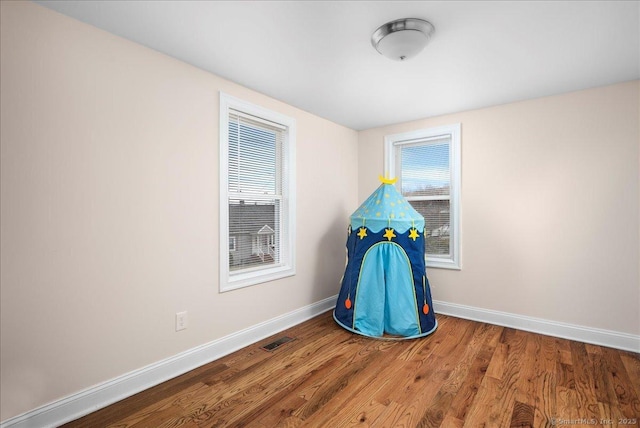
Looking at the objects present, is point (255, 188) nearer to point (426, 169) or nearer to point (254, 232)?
point (254, 232)

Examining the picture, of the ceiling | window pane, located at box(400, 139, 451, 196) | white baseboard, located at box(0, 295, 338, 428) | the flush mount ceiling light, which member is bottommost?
white baseboard, located at box(0, 295, 338, 428)

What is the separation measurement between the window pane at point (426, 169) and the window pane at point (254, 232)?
5.60ft

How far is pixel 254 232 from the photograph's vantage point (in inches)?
115

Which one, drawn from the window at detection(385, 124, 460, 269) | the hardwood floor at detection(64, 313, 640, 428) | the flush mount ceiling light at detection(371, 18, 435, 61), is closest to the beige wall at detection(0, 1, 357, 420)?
the hardwood floor at detection(64, 313, 640, 428)

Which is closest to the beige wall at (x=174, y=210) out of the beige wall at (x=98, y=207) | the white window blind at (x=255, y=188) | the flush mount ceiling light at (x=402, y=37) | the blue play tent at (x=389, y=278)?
the beige wall at (x=98, y=207)

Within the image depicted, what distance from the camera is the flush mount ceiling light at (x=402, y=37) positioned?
5.87ft

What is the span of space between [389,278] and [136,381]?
6.86 ft

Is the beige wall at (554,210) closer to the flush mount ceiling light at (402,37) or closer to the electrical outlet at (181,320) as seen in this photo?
the flush mount ceiling light at (402,37)

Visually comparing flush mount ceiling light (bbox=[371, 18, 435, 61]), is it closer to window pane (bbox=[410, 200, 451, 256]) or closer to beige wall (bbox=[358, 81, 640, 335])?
beige wall (bbox=[358, 81, 640, 335])

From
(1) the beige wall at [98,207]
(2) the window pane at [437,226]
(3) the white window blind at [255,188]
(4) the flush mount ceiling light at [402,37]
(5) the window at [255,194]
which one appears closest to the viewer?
(1) the beige wall at [98,207]

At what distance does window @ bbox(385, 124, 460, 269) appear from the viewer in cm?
343

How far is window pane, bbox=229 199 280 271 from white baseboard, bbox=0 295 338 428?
0.59 meters

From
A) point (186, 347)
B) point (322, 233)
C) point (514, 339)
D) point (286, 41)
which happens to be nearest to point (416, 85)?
point (286, 41)

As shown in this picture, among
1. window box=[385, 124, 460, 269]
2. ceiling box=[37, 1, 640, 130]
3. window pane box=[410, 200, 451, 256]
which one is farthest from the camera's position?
window pane box=[410, 200, 451, 256]
